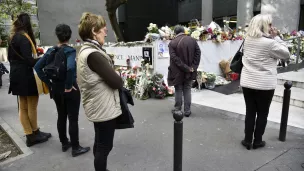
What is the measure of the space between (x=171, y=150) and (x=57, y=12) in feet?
53.0

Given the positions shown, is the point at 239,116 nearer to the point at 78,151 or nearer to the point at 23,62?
the point at 78,151

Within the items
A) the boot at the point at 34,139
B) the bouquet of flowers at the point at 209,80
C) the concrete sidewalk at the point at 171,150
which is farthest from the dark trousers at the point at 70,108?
the bouquet of flowers at the point at 209,80

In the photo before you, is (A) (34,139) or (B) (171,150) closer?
(B) (171,150)

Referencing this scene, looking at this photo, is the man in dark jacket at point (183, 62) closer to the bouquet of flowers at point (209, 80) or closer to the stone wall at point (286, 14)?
the bouquet of flowers at point (209, 80)

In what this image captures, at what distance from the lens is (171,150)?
11.3ft

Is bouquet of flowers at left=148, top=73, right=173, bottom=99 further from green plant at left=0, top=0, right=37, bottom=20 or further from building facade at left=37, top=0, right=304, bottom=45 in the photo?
green plant at left=0, top=0, right=37, bottom=20

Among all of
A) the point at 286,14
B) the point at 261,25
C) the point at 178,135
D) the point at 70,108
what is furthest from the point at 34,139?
the point at 286,14

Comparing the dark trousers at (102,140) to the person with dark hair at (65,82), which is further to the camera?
the person with dark hair at (65,82)

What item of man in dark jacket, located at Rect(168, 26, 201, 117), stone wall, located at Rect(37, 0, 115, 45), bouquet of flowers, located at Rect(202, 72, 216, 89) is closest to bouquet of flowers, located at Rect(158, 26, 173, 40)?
bouquet of flowers, located at Rect(202, 72, 216, 89)

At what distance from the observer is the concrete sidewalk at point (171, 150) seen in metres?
3.05

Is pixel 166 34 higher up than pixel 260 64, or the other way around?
pixel 166 34

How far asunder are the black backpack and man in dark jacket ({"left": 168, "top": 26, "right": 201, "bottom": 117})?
2.36 m

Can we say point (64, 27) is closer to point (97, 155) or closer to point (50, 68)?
point (50, 68)

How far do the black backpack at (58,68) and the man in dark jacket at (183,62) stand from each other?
2.36 m
